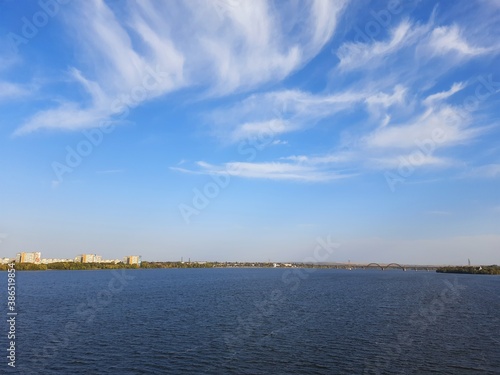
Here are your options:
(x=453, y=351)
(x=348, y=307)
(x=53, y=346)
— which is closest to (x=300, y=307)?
(x=348, y=307)

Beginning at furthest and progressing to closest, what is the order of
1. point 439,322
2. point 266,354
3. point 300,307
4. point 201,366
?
point 300,307 < point 439,322 < point 266,354 < point 201,366

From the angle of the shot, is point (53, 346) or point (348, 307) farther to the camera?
point (348, 307)

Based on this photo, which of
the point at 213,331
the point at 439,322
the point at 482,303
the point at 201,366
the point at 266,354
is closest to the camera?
the point at 201,366

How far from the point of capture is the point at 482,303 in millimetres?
104750

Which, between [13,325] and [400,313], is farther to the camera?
[400,313]

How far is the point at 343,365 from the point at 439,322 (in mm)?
39382

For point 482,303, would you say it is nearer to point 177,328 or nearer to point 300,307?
point 300,307

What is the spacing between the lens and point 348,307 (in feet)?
312

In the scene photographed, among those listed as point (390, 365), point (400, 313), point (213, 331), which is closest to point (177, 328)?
point (213, 331)

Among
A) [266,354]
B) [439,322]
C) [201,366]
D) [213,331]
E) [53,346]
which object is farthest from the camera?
[439,322]

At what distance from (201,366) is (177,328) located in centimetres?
2318

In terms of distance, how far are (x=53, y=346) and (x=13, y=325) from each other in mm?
19965

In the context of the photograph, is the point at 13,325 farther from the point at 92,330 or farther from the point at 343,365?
the point at 343,365

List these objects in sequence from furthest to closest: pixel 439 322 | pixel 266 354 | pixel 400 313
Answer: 1. pixel 400 313
2. pixel 439 322
3. pixel 266 354
